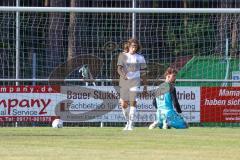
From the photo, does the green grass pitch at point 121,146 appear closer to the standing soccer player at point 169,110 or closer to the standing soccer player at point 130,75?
the standing soccer player at point 130,75

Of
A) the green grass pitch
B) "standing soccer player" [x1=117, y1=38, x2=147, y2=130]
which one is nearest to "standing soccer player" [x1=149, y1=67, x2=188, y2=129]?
"standing soccer player" [x1=117, y1=38, x2=147, y2=130]

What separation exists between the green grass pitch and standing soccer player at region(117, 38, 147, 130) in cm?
138

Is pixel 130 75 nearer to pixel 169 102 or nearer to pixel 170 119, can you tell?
pixel 169 102

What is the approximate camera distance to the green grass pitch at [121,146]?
504 inches

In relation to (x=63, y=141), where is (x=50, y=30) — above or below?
above

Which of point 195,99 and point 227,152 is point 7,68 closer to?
point 195,99

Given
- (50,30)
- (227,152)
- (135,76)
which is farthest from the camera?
(50,30)

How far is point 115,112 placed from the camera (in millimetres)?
23594

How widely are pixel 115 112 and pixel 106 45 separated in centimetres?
174

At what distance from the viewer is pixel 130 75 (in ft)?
66.3

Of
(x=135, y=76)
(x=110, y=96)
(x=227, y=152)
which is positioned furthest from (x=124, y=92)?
(x=227, y=152)

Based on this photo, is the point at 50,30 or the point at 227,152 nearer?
the point at 227,152

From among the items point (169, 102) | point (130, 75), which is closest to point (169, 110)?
point (169, 102)

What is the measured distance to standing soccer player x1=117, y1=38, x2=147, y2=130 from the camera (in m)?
19.9
